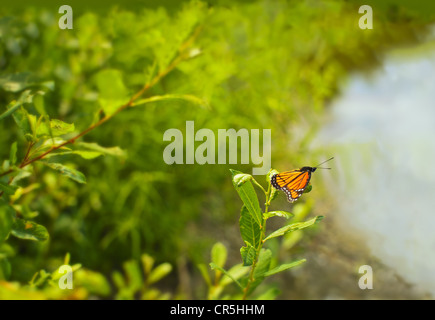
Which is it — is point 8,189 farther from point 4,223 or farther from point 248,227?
point 248,227

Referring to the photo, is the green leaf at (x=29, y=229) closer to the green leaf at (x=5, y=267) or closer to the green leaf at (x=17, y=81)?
the green leaf at (x=5, y=267)

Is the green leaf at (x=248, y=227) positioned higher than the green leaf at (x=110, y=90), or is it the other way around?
the green leaf at (x=110, y=90)

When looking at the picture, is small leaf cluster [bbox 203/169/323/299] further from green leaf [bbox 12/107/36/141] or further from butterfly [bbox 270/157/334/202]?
green leaf [bbox 12/107/36/141]

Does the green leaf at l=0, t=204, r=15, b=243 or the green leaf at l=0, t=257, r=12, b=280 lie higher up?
the green leaf at l=0, t=204, r=15, b=243

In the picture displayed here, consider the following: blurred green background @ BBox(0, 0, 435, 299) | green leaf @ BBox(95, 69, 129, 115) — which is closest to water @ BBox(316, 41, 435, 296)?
blurred green background @ BBox(0, 0, 435, 299)

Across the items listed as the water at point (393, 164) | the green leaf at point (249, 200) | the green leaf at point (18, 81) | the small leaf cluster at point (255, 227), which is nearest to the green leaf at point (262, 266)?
the small leaf cluster at point (255, 227)
